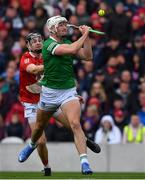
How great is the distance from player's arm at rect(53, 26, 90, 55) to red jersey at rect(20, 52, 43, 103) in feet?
5.24

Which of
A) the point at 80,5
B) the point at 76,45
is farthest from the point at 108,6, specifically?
the point at 76,45

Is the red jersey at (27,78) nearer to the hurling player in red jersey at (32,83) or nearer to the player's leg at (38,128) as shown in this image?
the hurling player in red jersey at (32,83)

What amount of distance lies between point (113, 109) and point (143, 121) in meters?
0.94

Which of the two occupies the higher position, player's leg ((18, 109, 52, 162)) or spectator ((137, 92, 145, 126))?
spectator ((137, 92, 145, 126))

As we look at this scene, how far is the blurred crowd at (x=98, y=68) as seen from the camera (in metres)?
22.0

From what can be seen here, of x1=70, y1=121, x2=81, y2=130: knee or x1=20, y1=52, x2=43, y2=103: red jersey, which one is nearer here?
x1=70, y1=121, x2=81, y2=130: knee

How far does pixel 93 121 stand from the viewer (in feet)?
72.4

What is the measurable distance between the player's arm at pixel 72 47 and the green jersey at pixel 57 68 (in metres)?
0.25

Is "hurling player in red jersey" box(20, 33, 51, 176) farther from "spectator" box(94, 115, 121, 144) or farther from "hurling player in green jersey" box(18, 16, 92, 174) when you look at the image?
"spectator" box(94, 115, 121, 144)

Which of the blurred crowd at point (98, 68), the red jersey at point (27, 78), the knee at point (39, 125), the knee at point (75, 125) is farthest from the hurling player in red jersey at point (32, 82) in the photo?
the blurred crowd at point (98, 68)

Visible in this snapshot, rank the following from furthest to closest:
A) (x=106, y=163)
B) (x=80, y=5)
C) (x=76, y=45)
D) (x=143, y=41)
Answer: (x=80, y=5) < (x=143, y=41) < (x=106, y=163) < (x=76, y=45)

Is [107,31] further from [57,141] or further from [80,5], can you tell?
[57,141]

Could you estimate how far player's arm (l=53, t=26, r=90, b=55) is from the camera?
594 inches

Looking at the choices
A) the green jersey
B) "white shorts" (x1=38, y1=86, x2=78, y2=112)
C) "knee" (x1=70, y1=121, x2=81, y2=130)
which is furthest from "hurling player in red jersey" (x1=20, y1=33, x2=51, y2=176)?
"knee" (x1=70, y1=121, x2=81, y2=130)
